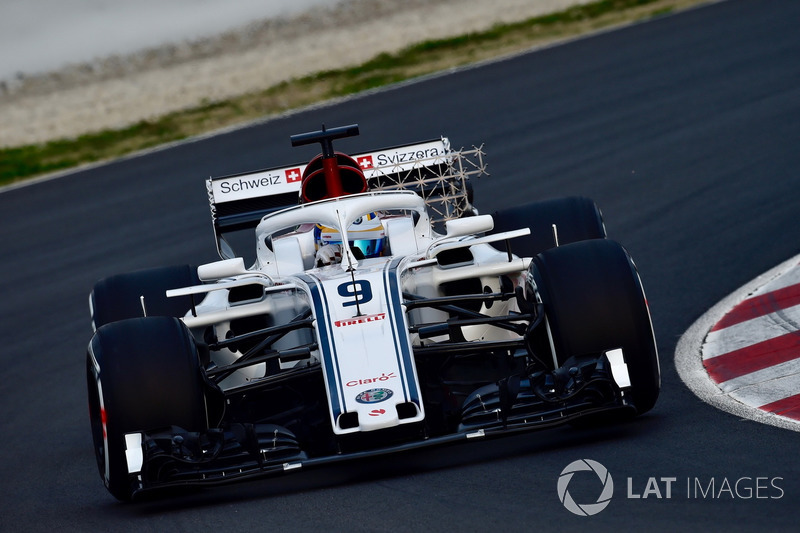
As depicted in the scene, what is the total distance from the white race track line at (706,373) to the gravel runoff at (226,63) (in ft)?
45.9

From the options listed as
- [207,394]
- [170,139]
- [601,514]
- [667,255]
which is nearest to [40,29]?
[170,139]

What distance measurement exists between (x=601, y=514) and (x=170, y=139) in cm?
1579

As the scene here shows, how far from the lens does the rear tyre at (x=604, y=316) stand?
20.8 feet

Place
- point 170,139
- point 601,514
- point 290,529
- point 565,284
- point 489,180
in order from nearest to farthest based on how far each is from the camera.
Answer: point 601,514, point 290,529, point 565,284, point 489,180, point 170,139

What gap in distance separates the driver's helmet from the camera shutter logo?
8.73 feet

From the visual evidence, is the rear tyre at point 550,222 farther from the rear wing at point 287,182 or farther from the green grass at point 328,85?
the green grass at point 328,85

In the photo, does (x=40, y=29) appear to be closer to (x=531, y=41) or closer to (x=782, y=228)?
(x=531, y=41)

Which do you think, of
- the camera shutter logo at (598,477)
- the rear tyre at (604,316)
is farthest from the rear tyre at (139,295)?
the camera shutter logo at (598,477)

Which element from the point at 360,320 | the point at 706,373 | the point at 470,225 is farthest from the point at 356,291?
the point at 706,373

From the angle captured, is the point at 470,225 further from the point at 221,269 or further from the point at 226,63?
the point at 226,63

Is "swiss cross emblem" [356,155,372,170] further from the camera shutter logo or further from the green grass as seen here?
the green grass

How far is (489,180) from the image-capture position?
14703 millimetres

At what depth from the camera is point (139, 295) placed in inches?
341

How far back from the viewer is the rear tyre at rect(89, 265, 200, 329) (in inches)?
340
